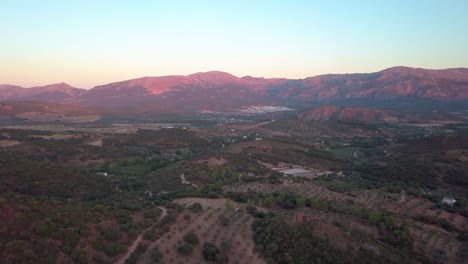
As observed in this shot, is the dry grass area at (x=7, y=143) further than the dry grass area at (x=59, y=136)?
No

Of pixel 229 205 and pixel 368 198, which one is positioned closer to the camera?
pixel 229 205

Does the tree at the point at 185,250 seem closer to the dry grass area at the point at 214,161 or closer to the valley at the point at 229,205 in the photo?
the valley at the point at 229,205

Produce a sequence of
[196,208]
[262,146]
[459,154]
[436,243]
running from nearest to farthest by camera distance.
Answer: [196,208] < [436,243] < [459,154] < [262,146]

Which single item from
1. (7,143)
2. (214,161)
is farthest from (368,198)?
(7,143)

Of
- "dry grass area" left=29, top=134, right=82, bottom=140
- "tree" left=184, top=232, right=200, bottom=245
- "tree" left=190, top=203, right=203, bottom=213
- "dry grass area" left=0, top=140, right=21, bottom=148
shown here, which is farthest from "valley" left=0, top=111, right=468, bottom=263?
"dry grass area" left=29, top=134, right=82, bottom=140

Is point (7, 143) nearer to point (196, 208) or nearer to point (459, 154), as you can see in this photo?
point (196, 208)

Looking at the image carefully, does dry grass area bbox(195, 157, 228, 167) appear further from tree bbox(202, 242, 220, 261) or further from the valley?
tree bbox(202, 242, 220, 261)

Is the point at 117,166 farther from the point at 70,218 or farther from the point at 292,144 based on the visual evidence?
the point at 70,218

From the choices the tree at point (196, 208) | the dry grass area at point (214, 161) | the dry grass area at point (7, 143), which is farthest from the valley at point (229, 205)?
the dry grass area at point (7, 143)
